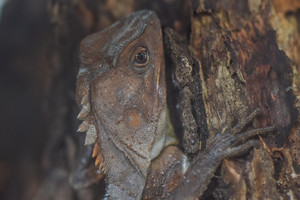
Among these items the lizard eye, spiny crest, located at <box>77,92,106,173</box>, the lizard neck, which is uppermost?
the lizard eye

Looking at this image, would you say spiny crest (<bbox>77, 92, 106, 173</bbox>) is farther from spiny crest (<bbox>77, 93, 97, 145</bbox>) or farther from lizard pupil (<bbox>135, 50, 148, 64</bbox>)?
lizard pupil (<bbox>135, 50, 148, 64</bbox>)

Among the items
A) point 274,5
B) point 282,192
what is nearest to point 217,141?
point 282,192

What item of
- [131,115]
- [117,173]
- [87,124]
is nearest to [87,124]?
[87,124]

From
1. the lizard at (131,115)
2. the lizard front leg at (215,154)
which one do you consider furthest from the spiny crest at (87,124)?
the lizard front leg at (215,154)

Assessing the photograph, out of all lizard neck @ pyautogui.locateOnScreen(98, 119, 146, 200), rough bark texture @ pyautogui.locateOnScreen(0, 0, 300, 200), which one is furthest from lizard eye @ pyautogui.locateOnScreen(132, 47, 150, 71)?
lizard neck @ pyautogui.locateOnScreen(98, 119, 146, 200)

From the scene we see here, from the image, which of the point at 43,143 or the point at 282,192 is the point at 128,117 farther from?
the point at 43,143

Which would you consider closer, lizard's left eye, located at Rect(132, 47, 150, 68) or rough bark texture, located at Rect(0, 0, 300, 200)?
rough bark texture, located at Rect(0, 0, 300, 200)
